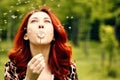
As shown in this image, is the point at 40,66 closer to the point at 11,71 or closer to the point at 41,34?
the point at 41,34

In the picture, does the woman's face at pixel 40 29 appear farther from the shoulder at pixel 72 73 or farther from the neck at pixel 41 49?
the shoulder at pixel 72 73

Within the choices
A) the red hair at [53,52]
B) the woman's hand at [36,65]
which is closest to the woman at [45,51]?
the red hair at [53,52]

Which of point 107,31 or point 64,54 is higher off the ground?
point 64,54

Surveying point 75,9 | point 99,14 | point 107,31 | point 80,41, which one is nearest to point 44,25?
point 107,31

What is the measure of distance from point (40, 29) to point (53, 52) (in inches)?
12.6

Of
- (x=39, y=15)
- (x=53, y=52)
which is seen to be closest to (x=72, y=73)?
(x=53, y=52)

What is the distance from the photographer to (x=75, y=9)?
3081 centimetres

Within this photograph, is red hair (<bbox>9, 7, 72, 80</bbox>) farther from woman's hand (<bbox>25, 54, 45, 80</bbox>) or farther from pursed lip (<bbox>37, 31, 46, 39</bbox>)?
woman's hand (<bbox>25, 54, 45, 80</bbox>)

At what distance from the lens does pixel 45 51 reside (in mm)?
3094

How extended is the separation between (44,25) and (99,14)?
23.6 m

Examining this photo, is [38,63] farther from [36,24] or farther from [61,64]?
[61,64]

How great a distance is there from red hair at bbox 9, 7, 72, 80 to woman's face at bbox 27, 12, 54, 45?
0.31ft

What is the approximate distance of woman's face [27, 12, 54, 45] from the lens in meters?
2.93

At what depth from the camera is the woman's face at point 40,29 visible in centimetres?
293
